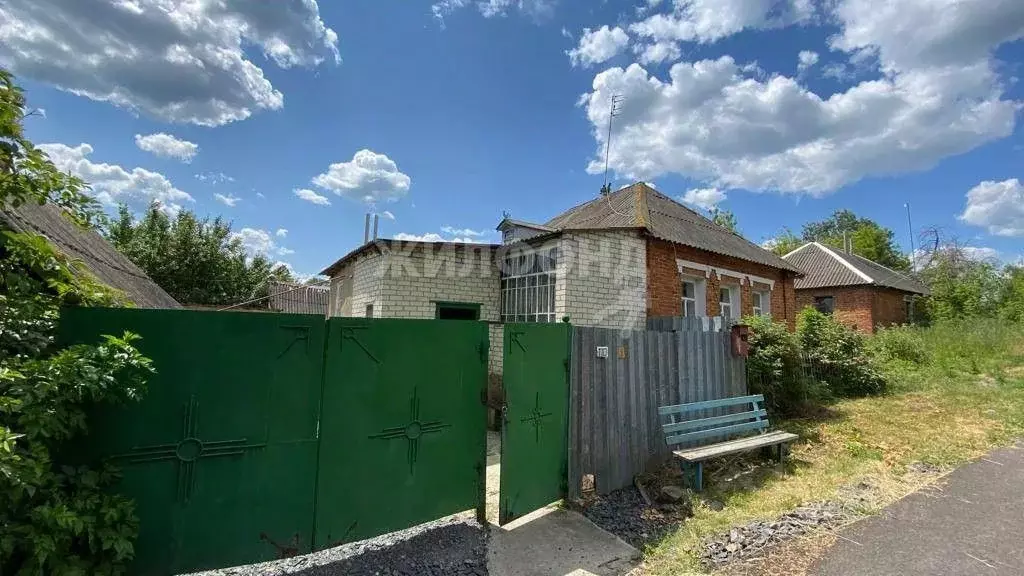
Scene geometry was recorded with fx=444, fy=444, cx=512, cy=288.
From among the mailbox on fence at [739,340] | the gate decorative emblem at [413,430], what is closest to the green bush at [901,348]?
the mailbox on fence at [739,340]

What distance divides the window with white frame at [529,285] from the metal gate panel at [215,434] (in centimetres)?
636

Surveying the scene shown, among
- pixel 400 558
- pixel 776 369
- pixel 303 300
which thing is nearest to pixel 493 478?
pixel 400 558

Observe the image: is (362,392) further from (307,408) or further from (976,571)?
(976,571)

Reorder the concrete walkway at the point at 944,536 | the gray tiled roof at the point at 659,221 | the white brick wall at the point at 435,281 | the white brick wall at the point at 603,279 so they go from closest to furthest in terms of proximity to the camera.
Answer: the concrete walkway at the point at 944,536, the white brick wall at the point at 603,279, the white brick wall at the point at 435,281, the gray tiled roof at the point at 659,221

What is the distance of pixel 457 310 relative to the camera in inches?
412

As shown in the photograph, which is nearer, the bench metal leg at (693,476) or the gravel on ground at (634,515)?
the gravel on ground at (634,515)

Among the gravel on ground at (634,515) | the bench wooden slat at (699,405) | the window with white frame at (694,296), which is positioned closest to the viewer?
the gravel on ground at (634,515)

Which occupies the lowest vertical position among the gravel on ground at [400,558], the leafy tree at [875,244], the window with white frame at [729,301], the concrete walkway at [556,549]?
the concrete walkway at [556,549]

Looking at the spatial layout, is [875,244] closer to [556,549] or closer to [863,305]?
[863,305]

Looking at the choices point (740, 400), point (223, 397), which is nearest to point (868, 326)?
point (740, 400)

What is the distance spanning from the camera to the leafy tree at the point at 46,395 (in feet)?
7.01

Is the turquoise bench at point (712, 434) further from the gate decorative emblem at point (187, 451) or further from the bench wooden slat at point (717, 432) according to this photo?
A: the gate decorative emblem at point (187, 451)

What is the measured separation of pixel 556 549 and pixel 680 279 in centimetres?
825

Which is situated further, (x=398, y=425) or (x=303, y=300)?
(x=303, y=300)
